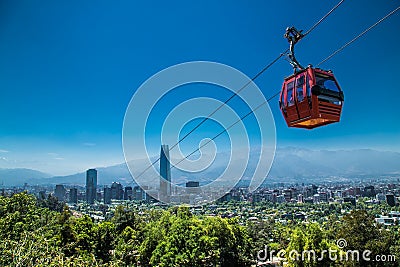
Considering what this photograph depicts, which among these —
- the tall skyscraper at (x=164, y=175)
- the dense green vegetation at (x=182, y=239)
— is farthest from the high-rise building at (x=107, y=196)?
the tall skyscraper at (x=164, y=175)

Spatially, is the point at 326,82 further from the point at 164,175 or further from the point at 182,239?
the point at 182,239

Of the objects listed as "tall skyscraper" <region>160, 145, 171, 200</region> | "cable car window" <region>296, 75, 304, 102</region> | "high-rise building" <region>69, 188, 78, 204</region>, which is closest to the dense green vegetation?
"tall skyscraper" <region>160, 145, 171, 200</region>

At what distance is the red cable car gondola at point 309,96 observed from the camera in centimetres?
363

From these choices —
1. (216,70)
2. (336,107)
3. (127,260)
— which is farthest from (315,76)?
(127,260)

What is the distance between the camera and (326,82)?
380cm

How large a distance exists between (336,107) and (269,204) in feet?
254

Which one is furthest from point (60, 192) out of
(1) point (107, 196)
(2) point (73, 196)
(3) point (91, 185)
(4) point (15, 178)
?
(4) point (15, 178)

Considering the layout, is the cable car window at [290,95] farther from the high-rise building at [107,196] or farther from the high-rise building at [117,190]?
the high-rise building at [107,196]

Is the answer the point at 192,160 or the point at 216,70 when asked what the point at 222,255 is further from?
the point at 216,70

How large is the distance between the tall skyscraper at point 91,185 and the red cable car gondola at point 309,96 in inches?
2496

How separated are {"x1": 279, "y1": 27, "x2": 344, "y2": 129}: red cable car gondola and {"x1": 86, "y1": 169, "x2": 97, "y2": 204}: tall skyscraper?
63407mm

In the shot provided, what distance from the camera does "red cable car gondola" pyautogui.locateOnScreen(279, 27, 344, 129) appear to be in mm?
3627

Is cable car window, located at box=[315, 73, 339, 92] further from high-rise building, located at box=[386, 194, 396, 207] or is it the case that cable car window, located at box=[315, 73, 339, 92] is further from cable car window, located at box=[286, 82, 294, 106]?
high-rise building, located at box=[386, 194, 396, 207]

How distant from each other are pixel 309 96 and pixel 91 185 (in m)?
72.1
